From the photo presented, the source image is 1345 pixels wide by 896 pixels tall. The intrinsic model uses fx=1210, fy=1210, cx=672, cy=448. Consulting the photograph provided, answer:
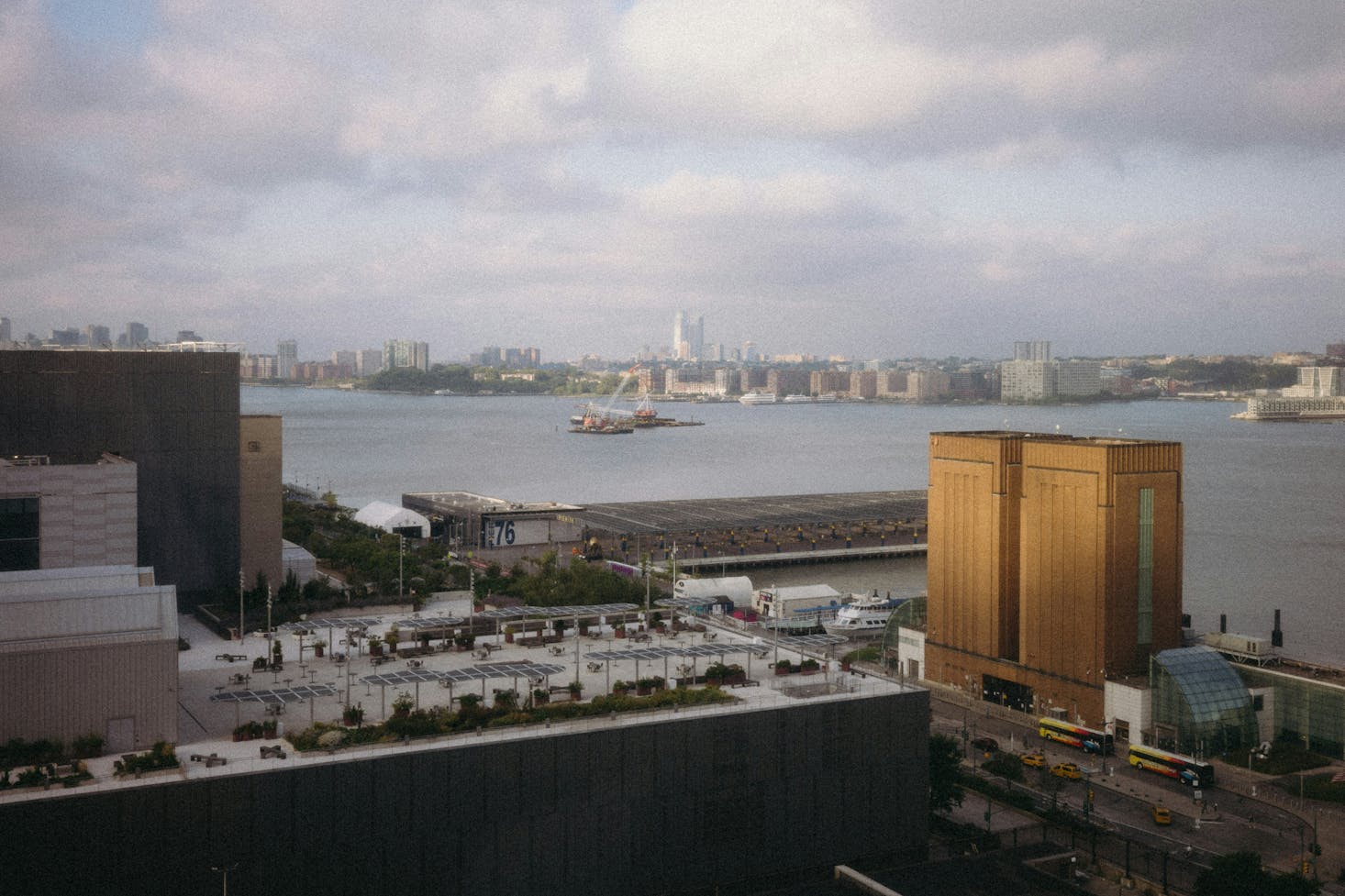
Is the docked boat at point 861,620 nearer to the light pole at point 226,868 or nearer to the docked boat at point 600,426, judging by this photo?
the light pole at point 226,868

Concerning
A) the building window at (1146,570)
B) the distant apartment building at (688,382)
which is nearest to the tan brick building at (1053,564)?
the building window at (1146,570)

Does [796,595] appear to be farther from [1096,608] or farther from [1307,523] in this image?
[1307,523]

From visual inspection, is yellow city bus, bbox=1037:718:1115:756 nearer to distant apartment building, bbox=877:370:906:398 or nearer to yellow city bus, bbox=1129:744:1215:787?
yellow city bus, bbox=1129:744:1215:787

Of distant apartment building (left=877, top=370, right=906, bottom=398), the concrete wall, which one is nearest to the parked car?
the concrete wall

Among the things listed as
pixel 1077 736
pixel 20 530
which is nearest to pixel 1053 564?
pixel 1077 736

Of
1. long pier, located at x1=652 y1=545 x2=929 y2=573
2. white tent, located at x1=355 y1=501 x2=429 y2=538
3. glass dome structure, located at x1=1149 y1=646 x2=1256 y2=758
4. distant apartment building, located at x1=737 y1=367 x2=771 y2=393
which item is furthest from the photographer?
distant apartment building, located at x1=737 y1=367 x2=771 y2=393

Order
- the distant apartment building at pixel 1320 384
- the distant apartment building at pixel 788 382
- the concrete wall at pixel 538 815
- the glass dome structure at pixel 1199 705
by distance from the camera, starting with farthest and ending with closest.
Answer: the distant apartment building at pixel 788 382, the distant apartment building at pixel 1320 384, the glass dome structure at pixel 1199 705, the concrete wall at pixel 538 815

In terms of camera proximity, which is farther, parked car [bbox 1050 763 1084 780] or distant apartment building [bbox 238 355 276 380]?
distant apartment building [bbox 238 355 276 380]
